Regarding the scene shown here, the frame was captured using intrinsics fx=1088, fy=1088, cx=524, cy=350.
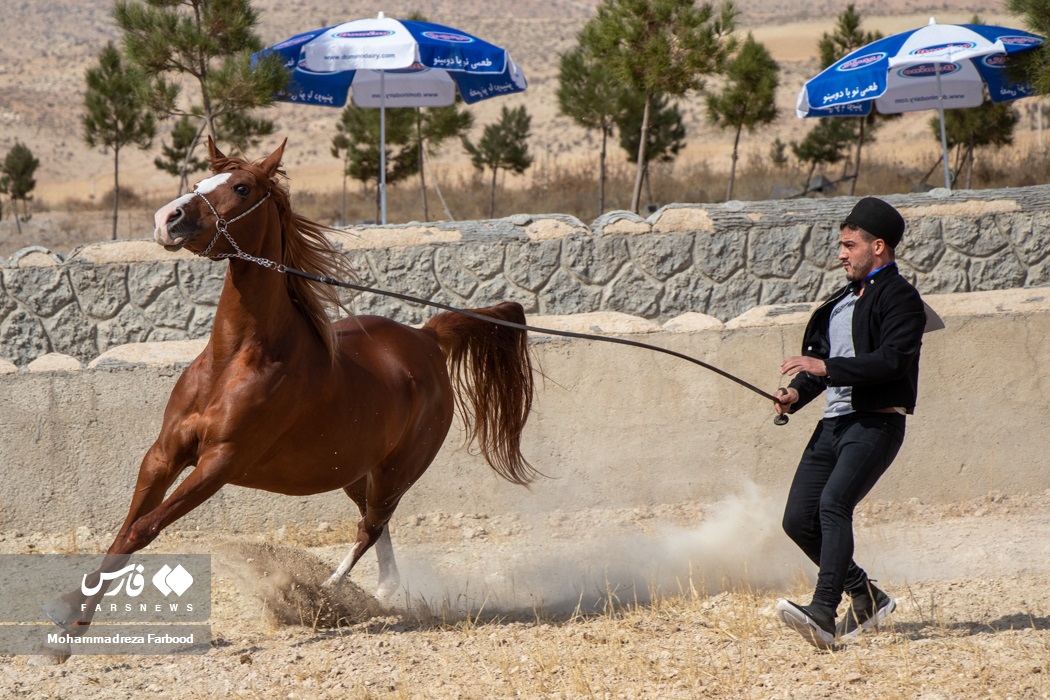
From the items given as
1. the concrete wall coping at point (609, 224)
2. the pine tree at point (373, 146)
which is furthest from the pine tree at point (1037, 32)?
the pine tree at point (373, 146)

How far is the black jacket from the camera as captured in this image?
4227mm

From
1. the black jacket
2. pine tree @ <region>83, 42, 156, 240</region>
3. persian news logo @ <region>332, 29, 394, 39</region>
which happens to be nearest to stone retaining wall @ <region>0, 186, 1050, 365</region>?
the black jacket

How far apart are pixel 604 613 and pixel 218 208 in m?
2.55

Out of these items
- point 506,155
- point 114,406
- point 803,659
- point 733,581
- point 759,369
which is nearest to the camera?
point 803,659

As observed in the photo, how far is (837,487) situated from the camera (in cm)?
435

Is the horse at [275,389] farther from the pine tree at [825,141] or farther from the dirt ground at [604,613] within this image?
the pine tree at [825,141]

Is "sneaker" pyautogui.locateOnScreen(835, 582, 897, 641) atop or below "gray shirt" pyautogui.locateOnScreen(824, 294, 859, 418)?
below

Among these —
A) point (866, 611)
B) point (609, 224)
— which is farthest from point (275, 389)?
point (609, 224)

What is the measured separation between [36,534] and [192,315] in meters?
1.67

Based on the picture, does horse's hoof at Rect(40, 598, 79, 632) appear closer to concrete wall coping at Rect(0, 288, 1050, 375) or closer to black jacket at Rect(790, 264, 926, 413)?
concrete wall coping at Rect(0, 288, 1050, 375)

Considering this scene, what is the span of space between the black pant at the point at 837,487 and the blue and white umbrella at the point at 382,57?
7.66 m

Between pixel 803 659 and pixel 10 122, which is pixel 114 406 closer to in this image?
pixel 803 659

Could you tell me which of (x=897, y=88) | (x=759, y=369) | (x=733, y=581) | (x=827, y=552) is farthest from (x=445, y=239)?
(x=897, y=88)

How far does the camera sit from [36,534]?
267 inches
